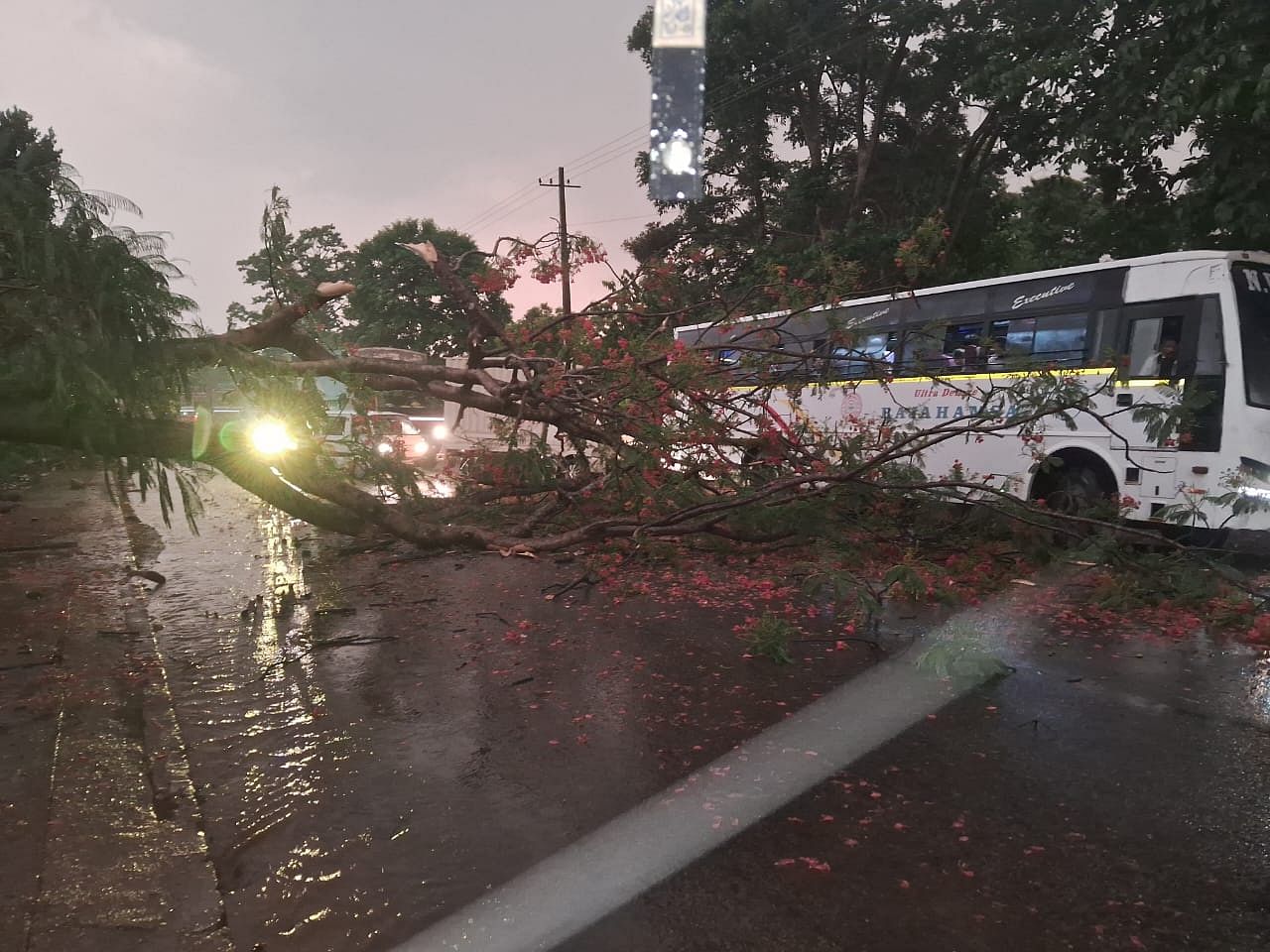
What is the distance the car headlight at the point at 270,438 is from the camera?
626cm

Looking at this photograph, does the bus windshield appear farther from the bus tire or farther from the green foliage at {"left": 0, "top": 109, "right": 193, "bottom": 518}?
the green foliage at {"left": 0, "top": 109, "right": 193, "bottom": 518}

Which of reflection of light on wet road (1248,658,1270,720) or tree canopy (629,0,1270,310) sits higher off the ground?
tree canopy (629,0,1270,310)

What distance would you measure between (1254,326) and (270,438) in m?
9.50

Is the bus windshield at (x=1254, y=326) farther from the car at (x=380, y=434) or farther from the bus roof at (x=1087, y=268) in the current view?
the car at (x=380, y=434)

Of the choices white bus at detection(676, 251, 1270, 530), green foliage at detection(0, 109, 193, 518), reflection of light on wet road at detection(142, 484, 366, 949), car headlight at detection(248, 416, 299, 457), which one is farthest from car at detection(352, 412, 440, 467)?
white bus at detection(676, 251, 1270, 530)

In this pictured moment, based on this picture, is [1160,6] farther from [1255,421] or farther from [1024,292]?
[1255,421]

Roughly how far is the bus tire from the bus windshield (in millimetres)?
1759

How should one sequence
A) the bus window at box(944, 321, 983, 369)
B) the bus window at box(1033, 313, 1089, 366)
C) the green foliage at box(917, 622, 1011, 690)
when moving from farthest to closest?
the bus window at box(944, 321, 983, 369) → the bus window at box(1033, 313, 1089, 366) → the green foliage at box(917, 622, 1011, 690)

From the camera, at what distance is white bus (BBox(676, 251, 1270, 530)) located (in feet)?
28.3

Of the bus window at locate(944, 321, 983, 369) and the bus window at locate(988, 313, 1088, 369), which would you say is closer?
the bus window at locate(988, 313, 1088, 369)

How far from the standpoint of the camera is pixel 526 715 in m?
4.78

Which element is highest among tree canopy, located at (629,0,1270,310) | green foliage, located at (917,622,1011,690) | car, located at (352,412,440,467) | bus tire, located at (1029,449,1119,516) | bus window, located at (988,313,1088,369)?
tree canopy, located at (629,0,1270,310)

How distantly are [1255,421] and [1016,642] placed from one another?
453 cm

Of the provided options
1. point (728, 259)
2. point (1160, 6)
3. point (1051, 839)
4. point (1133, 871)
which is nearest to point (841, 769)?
point (1051, 839)
